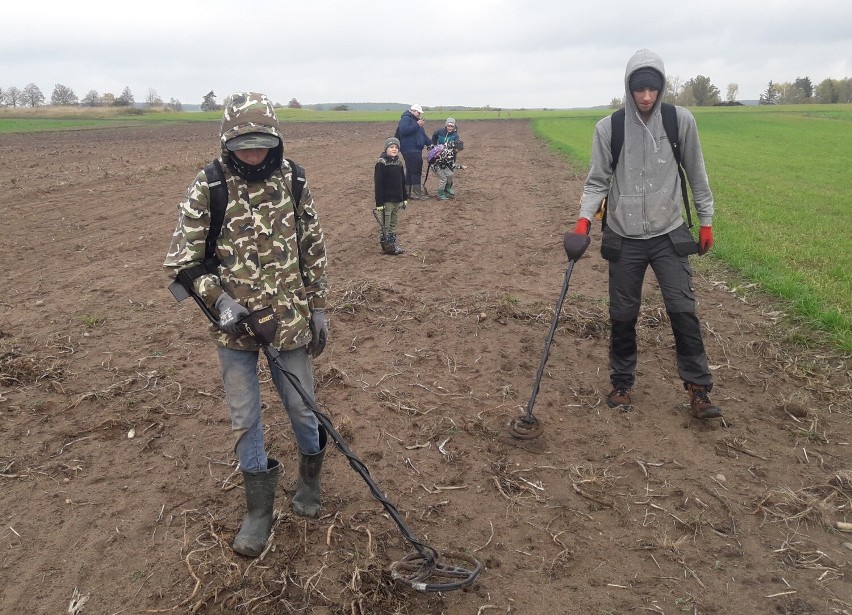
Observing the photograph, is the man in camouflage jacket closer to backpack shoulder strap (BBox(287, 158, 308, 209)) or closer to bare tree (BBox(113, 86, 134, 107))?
backpack shoulder strap (BBox(287, 158, 308, 209))

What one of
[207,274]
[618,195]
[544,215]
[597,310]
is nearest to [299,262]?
[207,274]

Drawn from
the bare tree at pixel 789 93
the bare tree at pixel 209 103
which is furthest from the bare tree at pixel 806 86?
the bare tree at pixel 209 103

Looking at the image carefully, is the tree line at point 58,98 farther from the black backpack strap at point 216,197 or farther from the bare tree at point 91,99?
the black backpack strap at point 216,197

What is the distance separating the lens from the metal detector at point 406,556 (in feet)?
10.5

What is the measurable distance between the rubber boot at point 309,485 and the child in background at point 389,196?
6283 millimetres

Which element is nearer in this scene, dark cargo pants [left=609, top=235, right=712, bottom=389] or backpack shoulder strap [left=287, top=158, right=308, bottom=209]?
backpack shoulder strap [left=287, top=158, right=308, bottom=209]

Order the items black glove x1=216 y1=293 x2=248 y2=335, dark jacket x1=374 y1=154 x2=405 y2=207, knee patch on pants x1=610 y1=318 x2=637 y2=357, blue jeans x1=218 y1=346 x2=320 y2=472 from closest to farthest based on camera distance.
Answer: black glove x1=216 y1=293 x2=248 y2=335 < blue jeans x1=218 y1=346 x2=320 y2=472 < knee patch on pants x1=610 y1=318 x2=637 y2=357 < dark jacket x1=374 y1=154 x2=405 y2=207

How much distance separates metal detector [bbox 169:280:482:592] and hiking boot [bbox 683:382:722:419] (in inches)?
92.7

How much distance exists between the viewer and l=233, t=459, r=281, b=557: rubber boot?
3.49 meters

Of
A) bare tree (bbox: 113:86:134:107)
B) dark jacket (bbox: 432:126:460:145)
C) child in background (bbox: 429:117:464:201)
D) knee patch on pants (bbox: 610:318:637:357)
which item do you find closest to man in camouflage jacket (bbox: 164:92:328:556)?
knee patch on pants (bbox: 610:318:637:357)

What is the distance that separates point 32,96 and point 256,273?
Result: 12810cm

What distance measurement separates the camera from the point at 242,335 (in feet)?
10.9

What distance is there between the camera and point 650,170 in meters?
4.71

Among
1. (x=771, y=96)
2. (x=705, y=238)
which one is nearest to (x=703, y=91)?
(x=771, y=96)
